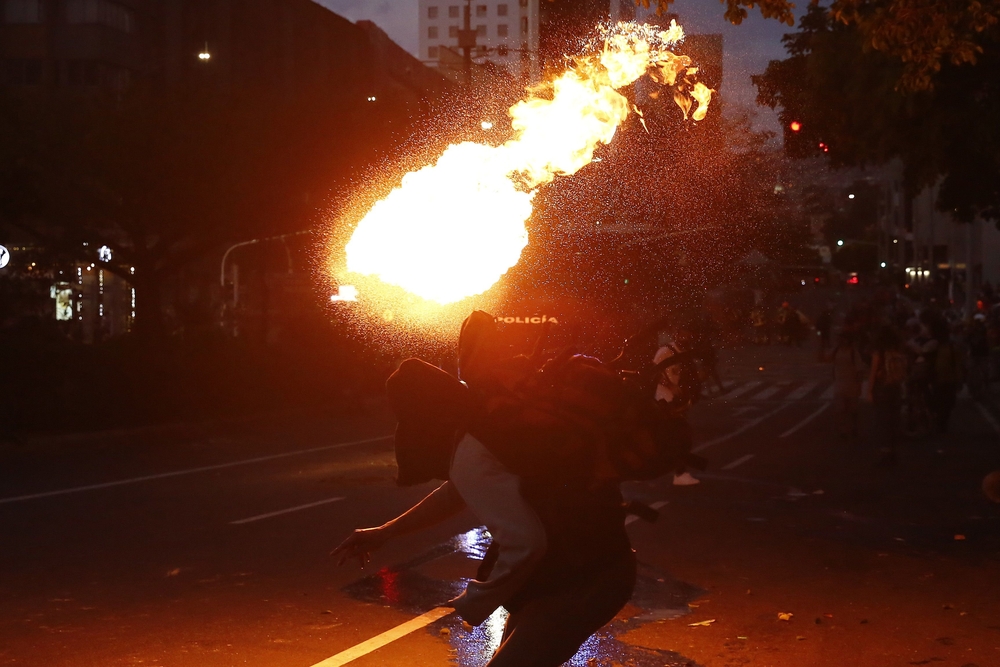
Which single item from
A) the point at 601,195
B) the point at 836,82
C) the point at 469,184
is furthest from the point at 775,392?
the point at 469,184

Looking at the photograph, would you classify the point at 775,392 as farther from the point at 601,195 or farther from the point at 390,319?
the point at 390,319

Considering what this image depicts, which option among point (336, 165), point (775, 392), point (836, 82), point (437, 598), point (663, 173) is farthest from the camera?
point (336, 165)

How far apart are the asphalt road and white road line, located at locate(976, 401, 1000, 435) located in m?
4.79

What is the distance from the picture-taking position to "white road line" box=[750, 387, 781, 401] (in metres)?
28.0

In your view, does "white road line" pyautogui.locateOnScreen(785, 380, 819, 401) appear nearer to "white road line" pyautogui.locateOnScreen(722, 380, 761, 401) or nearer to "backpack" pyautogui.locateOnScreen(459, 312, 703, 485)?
"white road line" pyautogui.locateOnScreen(722, 380, 761, 401)

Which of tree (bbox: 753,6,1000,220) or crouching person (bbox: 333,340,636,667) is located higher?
tree (bbox: 753,6,1000,220)

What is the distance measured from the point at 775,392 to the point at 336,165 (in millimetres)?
14548

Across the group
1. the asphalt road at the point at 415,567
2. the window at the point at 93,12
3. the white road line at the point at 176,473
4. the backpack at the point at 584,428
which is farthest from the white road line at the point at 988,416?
the window at the point at 93,12

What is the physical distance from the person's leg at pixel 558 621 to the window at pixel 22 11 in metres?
56.2

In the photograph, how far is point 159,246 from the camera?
122 ft

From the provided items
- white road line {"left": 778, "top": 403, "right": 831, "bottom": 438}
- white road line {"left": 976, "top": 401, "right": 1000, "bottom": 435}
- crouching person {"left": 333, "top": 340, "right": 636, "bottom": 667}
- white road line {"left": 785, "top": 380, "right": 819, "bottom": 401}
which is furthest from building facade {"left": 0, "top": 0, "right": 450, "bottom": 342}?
crouching person {"left": 333, "top": 340, "right": 636, "bottom": 667}

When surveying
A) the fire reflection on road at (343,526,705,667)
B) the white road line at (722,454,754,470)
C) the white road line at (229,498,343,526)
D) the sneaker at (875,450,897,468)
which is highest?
the fire reflection on road at (343,526,705,667)

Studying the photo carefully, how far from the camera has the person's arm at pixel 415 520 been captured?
13.1 feet

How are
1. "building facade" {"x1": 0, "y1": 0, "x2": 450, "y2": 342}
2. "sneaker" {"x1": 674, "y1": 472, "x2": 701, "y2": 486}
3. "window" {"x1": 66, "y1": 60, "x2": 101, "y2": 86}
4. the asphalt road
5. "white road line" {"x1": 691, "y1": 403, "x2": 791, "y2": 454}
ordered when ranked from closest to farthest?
the asphalt road < "sneaker" {"x1": 674, "y1": 472, "x2": 701, "y2": 486} < "white road line" {"x1": 691, "y1": 403, "x2": 791, "y2": 454} < "building facade" {"x1": 0, "y1": 0, "x2": 450, "y2": 342} < "window" {"x1": 66, "y1": 60, "x2": 101, "y2": 86}
